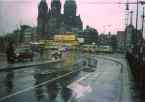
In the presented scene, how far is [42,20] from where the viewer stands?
10094 cm

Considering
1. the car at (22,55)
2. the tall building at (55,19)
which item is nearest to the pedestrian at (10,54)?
the car at (22,55)

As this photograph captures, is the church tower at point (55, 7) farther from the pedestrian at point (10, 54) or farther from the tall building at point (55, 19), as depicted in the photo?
the pedestrian at point (10, 54)

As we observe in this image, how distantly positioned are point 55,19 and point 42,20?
11.5 metres

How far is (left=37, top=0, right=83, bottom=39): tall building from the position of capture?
99175mm

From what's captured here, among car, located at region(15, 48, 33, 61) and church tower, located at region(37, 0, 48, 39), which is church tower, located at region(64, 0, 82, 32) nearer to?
church tower, located at region(37, 0, 48, 39)

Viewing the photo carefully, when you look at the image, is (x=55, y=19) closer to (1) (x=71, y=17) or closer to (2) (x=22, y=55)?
(1) (x=71, y=17)

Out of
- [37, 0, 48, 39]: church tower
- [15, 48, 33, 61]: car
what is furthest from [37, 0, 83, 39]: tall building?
[15, 48, 33, 61]: car

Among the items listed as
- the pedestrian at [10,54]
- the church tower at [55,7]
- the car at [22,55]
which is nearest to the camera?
the pedestrian at [10,54]

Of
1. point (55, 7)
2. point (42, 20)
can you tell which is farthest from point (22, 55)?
point (55, 7)

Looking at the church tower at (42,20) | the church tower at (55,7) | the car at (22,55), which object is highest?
the church tower at (55,7)

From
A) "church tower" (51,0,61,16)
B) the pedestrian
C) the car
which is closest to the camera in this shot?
the pedestrian

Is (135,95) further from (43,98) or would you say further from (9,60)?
(9,60)

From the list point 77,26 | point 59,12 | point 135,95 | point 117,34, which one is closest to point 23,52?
point 135,95

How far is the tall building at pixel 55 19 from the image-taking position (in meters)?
99.2
